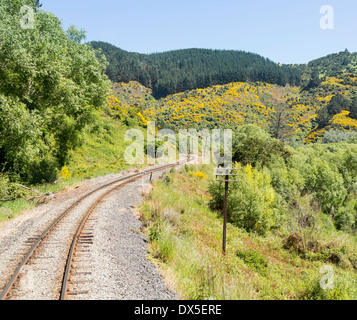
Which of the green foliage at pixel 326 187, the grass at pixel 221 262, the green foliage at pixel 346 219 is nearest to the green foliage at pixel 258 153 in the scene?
the green foliage at pixel 326 187

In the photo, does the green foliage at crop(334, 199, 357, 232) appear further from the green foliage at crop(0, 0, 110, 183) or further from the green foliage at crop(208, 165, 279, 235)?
the green foliage at crop(0, 0, 110, 183)

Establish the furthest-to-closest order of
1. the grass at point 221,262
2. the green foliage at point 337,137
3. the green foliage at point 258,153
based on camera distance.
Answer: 1. the green foliage at point 337,137
2. the green foliage at point 258,153
3. the grass at point 221,262

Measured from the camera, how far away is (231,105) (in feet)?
384

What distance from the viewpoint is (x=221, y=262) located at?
12727mm

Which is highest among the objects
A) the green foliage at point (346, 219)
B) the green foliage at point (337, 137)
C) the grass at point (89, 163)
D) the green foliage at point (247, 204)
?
the green foliage at point (337, 137)

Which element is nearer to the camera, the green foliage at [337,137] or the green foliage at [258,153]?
the green foliage at [258,153]

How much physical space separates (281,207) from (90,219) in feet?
84.0

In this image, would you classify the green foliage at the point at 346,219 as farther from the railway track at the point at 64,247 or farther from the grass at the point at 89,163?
the railway track at the point at 64,247

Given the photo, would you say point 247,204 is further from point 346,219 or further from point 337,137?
point 337,137

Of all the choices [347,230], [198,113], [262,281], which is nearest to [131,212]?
[262,281]

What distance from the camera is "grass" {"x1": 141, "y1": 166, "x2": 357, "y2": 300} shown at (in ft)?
27.0

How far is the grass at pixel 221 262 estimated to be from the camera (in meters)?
8.23

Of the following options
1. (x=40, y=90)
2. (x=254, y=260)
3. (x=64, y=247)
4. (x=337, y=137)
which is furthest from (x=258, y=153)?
(x=337, y=137)
